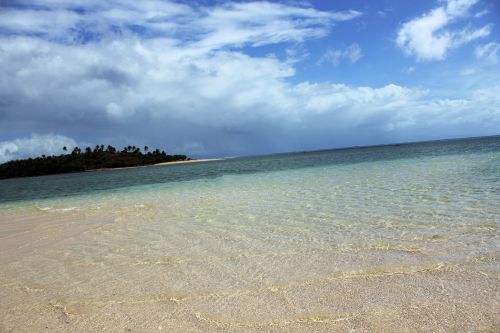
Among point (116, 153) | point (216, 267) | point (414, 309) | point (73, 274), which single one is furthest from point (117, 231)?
point (116, 153)

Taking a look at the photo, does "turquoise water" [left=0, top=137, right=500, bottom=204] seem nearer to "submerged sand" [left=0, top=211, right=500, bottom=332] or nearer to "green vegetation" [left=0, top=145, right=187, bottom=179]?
"submerged sand" [left=0, top=211, right=500, bottom=332]

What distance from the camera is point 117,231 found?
1068 cm

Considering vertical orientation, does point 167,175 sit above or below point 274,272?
below

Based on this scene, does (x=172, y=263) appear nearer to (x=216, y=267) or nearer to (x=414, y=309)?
(x=216, y=267)

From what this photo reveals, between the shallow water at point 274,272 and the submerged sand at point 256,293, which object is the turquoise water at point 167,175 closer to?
the shallow water at point 274,272

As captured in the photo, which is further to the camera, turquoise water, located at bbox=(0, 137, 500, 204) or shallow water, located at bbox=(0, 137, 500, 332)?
turquoise water, located at bbox=(0, 137, 500, 204)

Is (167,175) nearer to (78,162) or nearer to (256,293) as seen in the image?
(256,293)

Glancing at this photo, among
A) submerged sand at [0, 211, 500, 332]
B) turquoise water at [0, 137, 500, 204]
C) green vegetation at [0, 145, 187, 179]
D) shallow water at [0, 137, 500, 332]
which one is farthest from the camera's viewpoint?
green vegetation at [0, 145, 187, 179]

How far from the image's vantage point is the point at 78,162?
4427 inches

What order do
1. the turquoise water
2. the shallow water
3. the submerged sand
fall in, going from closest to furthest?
the submerged sand → the shallow water → the turquoise water

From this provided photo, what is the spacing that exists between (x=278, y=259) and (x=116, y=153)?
13718 cm

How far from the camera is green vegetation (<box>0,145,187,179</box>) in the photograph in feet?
363

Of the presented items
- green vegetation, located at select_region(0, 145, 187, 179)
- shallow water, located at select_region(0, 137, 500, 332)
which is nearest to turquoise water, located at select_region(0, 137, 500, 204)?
shallow water, located at select_region(0, 137, 500, 332)

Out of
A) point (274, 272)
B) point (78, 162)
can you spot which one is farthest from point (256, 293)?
point (78, 162)
